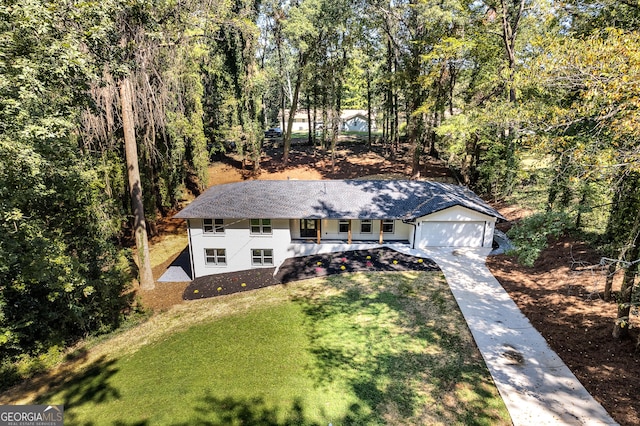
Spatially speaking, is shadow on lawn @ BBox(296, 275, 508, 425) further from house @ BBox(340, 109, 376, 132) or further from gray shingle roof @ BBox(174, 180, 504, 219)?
house @ BBox(340, 109, 376, 132)

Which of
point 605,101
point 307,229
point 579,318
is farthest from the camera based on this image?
point 307,229

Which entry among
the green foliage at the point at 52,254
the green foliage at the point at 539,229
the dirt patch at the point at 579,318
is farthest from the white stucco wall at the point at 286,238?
the green foliage at the point at 539,229

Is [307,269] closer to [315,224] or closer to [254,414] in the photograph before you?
[315,224]

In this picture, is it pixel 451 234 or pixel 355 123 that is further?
pixel 355 123

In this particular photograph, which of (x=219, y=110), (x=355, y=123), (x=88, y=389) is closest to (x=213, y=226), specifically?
(x=88, y=389)

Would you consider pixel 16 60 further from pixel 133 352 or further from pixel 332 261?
pixel 332 261

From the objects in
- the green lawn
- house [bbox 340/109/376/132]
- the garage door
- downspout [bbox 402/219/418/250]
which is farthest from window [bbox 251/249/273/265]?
house [bbox 340/109/376/132]

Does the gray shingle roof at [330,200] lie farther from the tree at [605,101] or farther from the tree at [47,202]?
the tree at [605,101]
